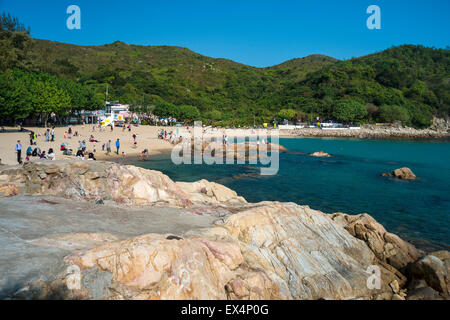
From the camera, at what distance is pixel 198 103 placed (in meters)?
121

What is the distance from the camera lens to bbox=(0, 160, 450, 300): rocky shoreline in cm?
648

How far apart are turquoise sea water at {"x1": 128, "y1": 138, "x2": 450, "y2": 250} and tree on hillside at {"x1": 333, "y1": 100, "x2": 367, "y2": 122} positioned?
6821 cm

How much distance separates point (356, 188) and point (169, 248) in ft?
88.1

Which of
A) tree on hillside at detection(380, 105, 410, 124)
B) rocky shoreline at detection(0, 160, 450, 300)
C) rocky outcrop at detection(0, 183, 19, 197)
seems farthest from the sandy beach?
tree on hillside at detection(380, 105, 410, 124)

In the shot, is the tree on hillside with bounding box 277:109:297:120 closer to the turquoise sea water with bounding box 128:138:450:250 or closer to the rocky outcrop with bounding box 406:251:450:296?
the turquoise sea water with bounding box 128:138:450:250

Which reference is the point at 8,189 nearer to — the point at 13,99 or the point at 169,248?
the point at 169,248

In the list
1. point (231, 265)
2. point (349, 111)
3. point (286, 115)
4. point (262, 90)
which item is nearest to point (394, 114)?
point (349, 111)

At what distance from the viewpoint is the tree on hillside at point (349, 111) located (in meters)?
112

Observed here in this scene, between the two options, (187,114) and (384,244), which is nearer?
(384,244)

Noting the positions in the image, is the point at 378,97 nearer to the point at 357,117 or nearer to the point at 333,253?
the point at 357,117

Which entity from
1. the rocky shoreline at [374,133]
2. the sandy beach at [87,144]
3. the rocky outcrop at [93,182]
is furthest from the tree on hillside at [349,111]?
the rocky outcrop at [93,182]

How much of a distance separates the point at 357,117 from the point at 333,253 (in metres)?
118

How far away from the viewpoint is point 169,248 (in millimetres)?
7188
